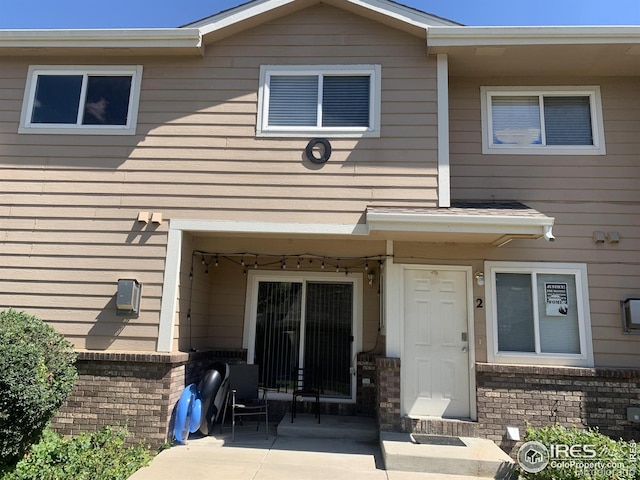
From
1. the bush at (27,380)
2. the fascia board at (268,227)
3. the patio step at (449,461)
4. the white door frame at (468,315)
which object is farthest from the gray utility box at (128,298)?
the patio step at (449,461)

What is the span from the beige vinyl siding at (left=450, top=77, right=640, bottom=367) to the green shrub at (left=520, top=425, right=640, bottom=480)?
1.67 meters

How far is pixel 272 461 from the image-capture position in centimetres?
486

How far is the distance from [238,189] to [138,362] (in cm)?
248

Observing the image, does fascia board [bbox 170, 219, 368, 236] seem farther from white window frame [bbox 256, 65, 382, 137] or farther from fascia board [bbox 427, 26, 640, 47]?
fascia board [bbox 427, 26, 640, 47]

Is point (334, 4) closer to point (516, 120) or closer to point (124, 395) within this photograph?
point (516, 120)

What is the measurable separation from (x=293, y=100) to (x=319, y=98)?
14.6 inches

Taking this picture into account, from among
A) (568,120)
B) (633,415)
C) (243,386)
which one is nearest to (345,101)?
(568,120)

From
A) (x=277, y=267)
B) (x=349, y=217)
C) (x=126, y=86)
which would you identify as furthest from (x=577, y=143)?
(x=126, y=86)

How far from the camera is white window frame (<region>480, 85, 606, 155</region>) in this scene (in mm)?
6184

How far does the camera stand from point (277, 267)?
7.00 metres

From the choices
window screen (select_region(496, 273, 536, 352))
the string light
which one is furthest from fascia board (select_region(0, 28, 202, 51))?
window screen (select_region(496, 273, 536, 352))

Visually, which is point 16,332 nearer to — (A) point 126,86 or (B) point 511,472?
(A) point 126,86

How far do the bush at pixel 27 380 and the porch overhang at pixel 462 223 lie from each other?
3.86 m

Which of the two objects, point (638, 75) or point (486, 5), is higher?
point (486, 5)
